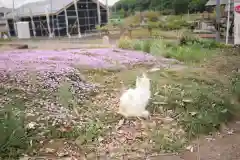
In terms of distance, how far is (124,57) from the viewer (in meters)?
6.90

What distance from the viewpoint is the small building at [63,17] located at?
18.1 metres

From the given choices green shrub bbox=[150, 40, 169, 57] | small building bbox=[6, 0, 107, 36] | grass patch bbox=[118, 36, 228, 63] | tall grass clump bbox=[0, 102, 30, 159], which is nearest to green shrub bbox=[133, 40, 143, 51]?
grass patch bbox=[118, 36, 228, 63]

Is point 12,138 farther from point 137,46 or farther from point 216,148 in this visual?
point 137,46

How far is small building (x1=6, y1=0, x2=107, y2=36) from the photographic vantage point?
18109 mm

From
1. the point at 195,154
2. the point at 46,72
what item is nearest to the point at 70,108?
the point at 46,72

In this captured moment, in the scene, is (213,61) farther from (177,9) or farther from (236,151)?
(177,9)

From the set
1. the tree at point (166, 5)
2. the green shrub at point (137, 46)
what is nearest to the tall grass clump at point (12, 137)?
the green shrub at point (137, 46)

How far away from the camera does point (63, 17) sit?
59.8 ft

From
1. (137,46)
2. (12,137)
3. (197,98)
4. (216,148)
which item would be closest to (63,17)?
(137,46)

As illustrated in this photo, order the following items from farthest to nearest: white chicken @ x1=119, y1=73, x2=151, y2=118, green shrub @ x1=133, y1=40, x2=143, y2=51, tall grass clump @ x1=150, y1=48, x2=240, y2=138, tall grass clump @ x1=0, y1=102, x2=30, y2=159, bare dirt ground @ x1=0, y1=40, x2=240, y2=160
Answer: green shrub @ x1=133, y1=40, x2=143, y2=51
white chicken @ x1=119, y1=73, x2=151, y2=118
tall grass clump @ x1=150, y1=48, x2=240, y2=138
bare dirt ground @ x1=0, y1=40, x2=240, y2=160
tall grass clump @ x1=0, y1=102, x2=30, y2=159

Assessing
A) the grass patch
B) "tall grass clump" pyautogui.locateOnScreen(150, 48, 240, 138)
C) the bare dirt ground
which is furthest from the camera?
the grass patch

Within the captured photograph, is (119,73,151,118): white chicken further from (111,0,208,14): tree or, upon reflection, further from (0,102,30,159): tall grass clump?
(111,0,208,14): tree

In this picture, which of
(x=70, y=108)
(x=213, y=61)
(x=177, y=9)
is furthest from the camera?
(x=177, y=9)

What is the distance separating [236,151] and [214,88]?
1522 mm
